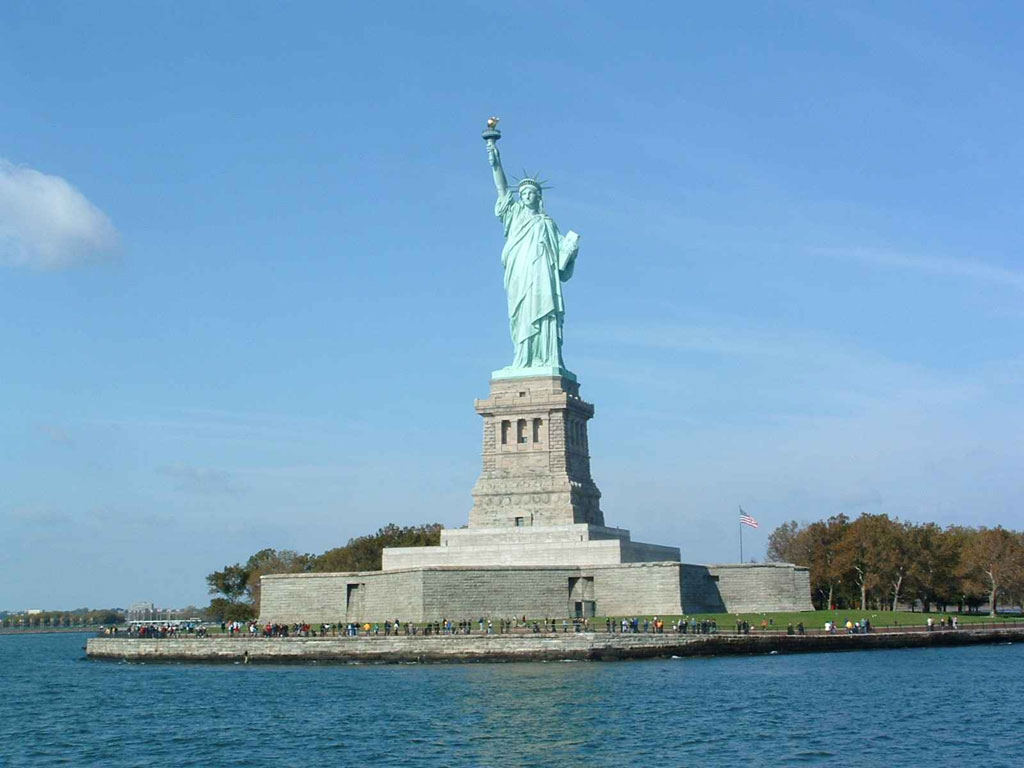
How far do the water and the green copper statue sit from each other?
765 inches

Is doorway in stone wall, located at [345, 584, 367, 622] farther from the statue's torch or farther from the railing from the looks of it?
the statue's torch

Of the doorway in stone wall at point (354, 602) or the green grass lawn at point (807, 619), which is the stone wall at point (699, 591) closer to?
the green grass lawn at point (807, 619)

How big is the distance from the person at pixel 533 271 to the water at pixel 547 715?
1978 centimetres

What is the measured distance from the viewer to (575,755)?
2912cm

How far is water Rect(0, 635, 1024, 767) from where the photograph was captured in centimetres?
2978

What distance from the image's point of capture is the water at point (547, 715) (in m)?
29.8

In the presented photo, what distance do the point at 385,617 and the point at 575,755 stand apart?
29.0 metres

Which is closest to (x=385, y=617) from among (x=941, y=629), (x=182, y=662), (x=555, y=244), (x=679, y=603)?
(x=182, y=662)

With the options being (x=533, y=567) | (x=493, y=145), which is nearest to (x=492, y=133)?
(x=493, y=145)

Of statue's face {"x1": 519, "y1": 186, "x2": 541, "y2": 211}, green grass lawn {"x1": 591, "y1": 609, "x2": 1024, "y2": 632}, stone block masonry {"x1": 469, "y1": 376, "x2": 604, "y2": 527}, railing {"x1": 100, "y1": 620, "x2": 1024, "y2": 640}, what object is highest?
statue's face {"x1": 519, "y1": 186, "x2": 541, "y2": 211}

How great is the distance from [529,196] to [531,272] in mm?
3774

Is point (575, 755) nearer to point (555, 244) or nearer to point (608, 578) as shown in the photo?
point (608, 578)

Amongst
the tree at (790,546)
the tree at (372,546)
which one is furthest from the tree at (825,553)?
the tree at (372,546)

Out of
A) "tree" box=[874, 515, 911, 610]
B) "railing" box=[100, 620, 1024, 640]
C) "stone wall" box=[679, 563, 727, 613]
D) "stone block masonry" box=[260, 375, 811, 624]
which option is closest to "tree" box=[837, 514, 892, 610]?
"tree" box=[874, 515, 911, 610]
